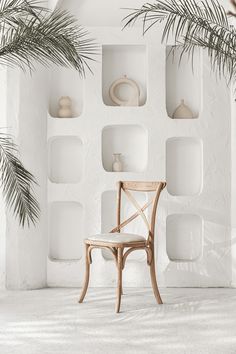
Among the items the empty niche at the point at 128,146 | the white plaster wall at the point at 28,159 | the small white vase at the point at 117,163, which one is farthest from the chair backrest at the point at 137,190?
the white plaster wall at the point at 28,159

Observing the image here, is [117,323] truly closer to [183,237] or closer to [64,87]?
[183,237]

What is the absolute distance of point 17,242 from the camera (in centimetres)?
487

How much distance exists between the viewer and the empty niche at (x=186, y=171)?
519 cm

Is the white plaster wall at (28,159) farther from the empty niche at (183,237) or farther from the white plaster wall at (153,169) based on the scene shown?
the empty niche at (183,237)

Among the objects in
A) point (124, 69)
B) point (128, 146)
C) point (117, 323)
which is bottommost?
point (117, 323)

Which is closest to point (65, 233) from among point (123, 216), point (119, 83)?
point (123, 216)

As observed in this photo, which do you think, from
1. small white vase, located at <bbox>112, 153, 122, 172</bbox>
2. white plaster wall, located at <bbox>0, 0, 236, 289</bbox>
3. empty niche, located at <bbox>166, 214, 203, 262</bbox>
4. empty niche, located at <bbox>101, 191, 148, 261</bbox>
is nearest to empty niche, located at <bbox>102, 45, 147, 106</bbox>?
white plaster wall, located at <bbox>0, 0, 236, 289</bbox>

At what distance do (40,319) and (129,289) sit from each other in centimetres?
128

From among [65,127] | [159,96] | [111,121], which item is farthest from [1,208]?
[159,96]

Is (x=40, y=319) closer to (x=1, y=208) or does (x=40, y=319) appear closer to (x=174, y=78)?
(x=1, y=208)

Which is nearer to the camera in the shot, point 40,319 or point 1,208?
point 40,319

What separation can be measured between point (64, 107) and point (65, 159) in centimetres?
47

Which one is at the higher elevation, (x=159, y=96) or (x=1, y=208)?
(x=159, y=96)

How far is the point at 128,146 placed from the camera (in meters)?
5.27
